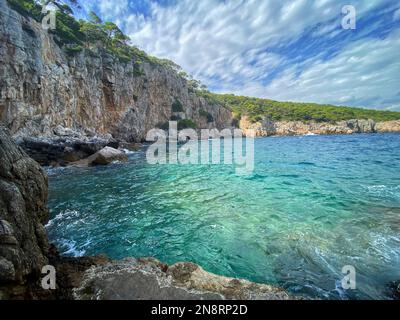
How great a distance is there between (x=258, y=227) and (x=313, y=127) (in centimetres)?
10098

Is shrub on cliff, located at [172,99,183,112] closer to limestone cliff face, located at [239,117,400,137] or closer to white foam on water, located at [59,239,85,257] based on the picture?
limestone cliff face, located at [239,117,400,137]

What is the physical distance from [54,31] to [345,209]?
43636 mm

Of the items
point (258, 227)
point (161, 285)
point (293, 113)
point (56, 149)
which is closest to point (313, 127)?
point (293, 113)

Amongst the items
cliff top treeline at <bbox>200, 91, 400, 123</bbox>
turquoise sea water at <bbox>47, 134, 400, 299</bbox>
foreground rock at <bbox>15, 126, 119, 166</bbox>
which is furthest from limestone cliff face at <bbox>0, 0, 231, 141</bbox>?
cliff top treeline at <bbox>200, 91, 400, 123</bbox>

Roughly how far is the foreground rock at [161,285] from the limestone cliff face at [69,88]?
2471 cm

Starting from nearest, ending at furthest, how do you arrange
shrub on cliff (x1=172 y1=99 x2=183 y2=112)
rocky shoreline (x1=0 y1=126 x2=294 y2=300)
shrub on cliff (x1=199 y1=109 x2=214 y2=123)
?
rocky shoreline (x1=0 y1=126 x2=294 y2=300)
shrub on cliff (x1=172 y1=99 x2=183 y2=112)
shrub on cliff (x1=199 y1=109 x2=214 y2=123)

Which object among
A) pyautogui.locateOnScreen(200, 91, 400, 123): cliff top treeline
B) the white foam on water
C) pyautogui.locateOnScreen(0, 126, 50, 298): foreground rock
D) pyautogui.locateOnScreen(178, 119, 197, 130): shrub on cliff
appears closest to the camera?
pyautogui.locateOnScreen(0, 126, 50, 298): foreground rock

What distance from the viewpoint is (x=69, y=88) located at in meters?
31.8

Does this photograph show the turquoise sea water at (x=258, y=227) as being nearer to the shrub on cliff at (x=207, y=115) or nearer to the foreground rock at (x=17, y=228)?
the foreground rock at (x=17, y=228)

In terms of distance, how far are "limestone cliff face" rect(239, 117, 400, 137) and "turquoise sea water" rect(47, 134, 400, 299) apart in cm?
8571

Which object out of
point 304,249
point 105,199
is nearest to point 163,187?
point 105,199

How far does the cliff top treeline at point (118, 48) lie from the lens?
3459cm

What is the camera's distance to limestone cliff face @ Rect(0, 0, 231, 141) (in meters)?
22.9

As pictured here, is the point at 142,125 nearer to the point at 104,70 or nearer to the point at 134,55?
the point at 104,70
